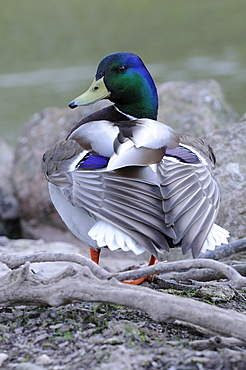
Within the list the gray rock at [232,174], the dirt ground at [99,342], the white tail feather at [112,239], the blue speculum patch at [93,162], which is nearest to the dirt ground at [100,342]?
the dirt ground at [99,342]

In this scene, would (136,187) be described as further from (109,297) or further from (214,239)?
(109,297)

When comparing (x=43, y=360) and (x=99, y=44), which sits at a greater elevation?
→ (x=99, y=44)

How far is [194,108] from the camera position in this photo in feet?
22.4

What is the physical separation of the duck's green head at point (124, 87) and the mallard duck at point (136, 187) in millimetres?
198

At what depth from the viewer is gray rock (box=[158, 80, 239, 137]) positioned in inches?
262

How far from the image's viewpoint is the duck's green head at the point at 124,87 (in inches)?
164

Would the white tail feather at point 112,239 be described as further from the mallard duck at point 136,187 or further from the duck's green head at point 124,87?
the duck's green head at point 124,87

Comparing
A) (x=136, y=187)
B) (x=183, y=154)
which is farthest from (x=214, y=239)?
(x=183, y=154)

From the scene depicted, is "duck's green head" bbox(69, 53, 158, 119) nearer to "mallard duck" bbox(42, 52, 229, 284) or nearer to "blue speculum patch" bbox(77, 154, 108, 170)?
"mallard duck" bbox(42, 52, 229, 284)

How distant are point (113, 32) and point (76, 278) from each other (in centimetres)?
1698

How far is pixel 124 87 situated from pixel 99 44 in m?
13.6

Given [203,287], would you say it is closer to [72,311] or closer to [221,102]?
[72,311]

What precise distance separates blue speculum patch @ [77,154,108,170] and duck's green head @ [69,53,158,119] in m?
0.74

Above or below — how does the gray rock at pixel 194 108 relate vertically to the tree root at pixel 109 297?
above
